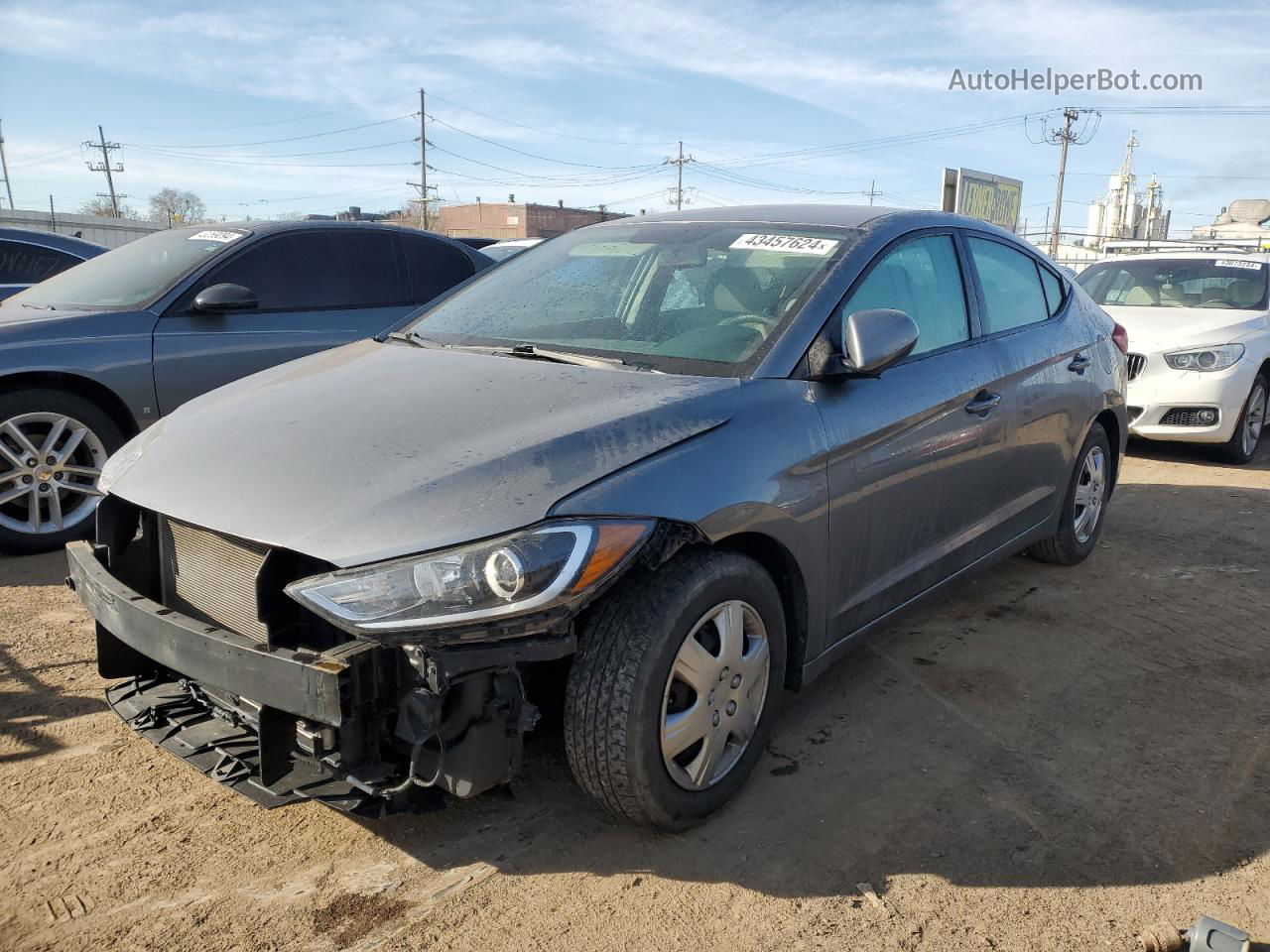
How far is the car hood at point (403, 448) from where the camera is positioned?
2.20 meters

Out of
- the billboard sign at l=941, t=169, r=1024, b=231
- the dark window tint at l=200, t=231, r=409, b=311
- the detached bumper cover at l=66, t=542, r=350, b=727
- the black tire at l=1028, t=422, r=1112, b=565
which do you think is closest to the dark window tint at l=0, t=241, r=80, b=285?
the dark window tint at l=200, t=231, r=409, b=311

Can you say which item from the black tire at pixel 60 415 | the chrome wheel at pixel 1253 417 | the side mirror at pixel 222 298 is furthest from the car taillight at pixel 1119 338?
the black tire at pixel 60 415

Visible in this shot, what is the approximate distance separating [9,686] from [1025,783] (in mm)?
3327

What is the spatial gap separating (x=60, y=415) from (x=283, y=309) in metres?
1.29

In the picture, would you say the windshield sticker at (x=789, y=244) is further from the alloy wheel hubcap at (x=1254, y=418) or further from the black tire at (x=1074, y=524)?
the alloy wheel hubcap at (x=1254, y=418)

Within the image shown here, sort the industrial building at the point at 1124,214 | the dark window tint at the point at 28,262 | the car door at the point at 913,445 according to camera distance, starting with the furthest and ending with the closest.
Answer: the industrial building at the point at 1124,214
the dark window tint at the point at 28,262
the car door at the point at 913,445

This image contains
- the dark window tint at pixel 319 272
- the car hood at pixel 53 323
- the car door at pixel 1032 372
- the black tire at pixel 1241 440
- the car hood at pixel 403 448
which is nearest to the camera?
the car hood at pixel 403 448

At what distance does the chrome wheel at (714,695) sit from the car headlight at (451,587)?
18.0 inches

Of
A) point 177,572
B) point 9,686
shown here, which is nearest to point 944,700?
point 177,572

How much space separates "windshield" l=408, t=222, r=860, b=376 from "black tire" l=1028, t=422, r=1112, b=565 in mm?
2024

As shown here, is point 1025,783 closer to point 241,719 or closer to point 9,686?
point 241,719

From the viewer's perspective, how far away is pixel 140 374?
4945 millimetres

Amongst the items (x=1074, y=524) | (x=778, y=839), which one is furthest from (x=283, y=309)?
(x=1074, y=524)

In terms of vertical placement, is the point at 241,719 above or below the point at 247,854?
above
